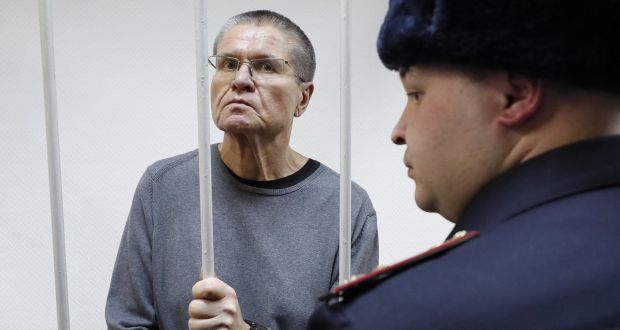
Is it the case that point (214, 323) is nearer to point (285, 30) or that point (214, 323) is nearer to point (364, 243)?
point (364, 243)

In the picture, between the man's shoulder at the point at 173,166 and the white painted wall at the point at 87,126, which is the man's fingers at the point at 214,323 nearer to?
the man's shoulder at the point at 173,166

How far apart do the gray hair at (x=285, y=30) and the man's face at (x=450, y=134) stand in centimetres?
71

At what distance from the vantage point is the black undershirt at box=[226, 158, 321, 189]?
1197mm

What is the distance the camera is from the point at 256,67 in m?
1.19

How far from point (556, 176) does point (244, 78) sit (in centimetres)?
79

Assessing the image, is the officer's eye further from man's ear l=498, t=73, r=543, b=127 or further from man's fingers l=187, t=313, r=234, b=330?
Answer: man's fingers l=187, t=313, r=234, b=330

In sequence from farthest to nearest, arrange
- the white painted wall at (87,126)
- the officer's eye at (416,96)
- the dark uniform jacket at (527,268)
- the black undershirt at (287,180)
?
the white painted wall at (87,126) < the black undershirt at (287,180) < the officer's eye at (416,96) < the dark uniform jacket at (527,268)

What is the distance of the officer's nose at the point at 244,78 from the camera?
1155mm

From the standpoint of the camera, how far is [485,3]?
461mm

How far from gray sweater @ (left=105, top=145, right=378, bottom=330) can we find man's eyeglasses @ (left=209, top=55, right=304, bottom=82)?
20 centimetres

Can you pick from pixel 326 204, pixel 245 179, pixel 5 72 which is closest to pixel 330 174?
pixel 326 204

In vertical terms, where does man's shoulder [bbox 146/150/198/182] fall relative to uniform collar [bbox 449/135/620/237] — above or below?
below

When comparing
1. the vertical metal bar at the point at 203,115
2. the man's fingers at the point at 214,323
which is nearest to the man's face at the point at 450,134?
the vertical metal bar at the point at 203,115

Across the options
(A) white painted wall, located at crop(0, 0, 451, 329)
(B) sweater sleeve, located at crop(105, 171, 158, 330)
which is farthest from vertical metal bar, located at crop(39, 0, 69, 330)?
(A) white painted wall, located at crop(0, 0, 451, 329)
